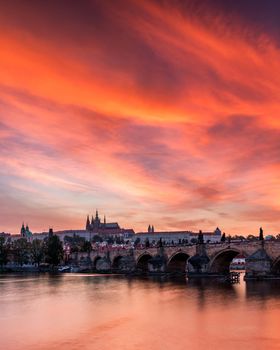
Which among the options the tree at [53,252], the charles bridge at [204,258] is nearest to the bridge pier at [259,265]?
the charles bridge at [204,258]

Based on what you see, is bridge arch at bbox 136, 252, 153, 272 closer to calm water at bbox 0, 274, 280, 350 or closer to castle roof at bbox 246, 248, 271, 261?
castle roof at bbox 246, 248, 271, 261

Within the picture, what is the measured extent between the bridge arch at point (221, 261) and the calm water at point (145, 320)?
726 inches

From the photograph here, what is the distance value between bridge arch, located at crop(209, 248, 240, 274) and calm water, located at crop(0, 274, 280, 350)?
18451 millimetres

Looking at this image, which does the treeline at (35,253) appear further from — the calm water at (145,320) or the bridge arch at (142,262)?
the calm water at (145,320)

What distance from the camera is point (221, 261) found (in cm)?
7562

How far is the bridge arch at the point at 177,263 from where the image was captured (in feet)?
285

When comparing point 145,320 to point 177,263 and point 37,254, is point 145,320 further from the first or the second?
point 37,254

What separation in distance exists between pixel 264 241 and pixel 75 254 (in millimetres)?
83031

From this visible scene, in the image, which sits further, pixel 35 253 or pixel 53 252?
pixel 35 253

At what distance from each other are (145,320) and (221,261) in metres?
42.8

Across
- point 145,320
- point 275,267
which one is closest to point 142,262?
point 275,267

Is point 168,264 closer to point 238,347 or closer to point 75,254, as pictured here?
point 75,254

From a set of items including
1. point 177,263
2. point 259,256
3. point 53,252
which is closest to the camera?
point 259,256

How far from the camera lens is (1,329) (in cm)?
3238
